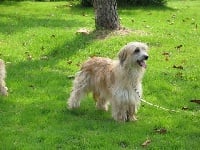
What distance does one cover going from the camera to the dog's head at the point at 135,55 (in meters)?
9.10

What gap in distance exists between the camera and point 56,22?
18.8 metres

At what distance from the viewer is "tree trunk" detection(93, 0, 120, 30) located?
16016mm

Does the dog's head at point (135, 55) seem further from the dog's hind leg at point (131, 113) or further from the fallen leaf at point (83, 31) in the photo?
the fallen leaf at point (83, 31)

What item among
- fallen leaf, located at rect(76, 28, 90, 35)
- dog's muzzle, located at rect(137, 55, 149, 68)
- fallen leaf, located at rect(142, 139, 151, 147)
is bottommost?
fallen leaf, located at rect(142, 139, 151, 147)

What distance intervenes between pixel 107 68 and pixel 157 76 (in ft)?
9.85

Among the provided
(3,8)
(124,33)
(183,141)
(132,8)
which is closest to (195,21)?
(132,8)

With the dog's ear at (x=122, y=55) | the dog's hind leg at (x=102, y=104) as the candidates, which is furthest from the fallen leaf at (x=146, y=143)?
the dog's hind leg at (x=102, y=104)

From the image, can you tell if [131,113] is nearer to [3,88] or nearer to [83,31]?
[3,88]

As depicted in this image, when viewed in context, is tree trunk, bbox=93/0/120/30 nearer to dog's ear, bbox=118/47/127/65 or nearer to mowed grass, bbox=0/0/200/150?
mowed grass, bbox=0/0/200/150

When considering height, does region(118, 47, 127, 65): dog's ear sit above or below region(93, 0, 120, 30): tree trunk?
above

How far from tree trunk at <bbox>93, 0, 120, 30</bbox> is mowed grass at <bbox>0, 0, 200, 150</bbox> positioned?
366mm

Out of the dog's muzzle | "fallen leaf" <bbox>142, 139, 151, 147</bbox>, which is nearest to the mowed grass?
"fallen leaf" <bbox>142, 139, 151, 147</bbox>

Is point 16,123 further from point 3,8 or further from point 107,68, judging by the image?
point 3,8

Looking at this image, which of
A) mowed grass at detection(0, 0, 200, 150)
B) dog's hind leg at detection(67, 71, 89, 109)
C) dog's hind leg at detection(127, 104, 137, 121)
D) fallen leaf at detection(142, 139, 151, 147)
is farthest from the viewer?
dog's hind leg at detection(67, 71, 89, 109)
